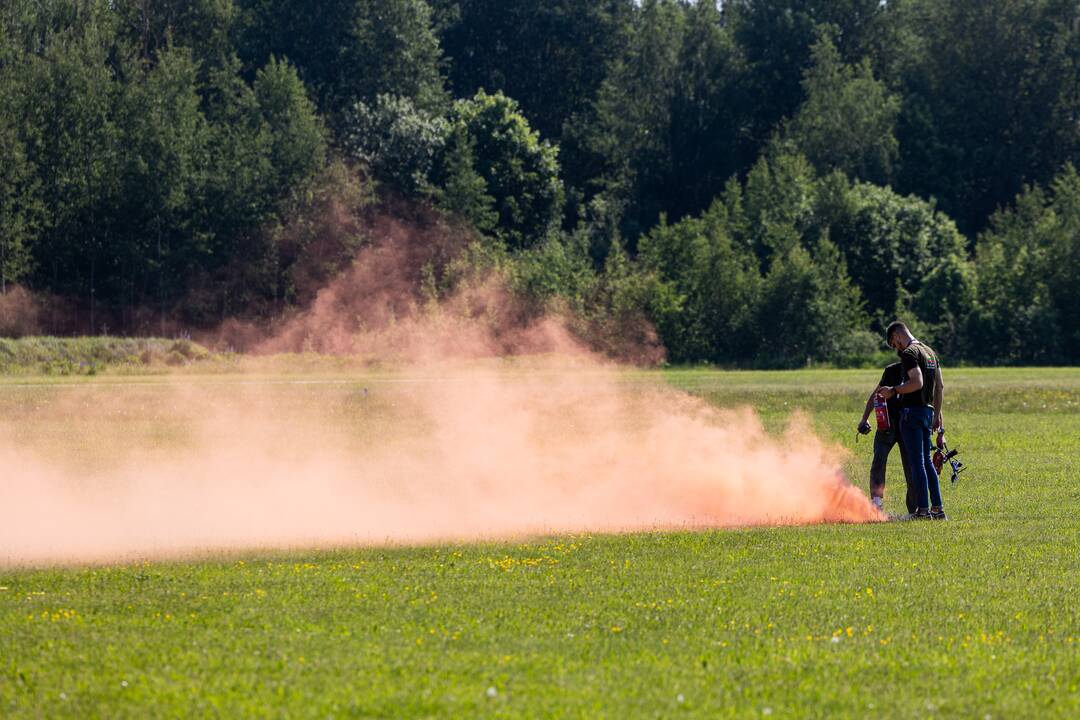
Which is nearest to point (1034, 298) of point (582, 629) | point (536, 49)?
point (536, 49)

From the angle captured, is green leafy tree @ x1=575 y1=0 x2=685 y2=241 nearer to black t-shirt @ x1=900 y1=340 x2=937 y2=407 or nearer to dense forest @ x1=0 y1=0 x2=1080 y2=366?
dense forest @ x1=0 y1=0 x2=1080 y2=366

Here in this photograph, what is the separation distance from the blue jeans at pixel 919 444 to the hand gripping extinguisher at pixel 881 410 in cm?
24

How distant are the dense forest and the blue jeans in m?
36.0

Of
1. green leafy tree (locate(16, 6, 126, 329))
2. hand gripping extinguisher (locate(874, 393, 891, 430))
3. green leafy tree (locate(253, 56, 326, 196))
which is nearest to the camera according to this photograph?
hand gripping extinguisher (locate(874, 393, 891, 430))

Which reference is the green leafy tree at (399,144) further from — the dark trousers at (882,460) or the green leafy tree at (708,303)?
the dark trousers at (882,460)

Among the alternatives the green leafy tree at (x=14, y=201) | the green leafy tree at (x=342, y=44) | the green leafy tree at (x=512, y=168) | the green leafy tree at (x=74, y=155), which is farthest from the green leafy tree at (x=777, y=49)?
the green leafy tree at (x=14, y=201)

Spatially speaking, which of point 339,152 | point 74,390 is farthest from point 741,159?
point 74,390

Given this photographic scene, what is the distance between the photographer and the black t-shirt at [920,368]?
18.6m

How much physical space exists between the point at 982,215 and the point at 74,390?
248 feet

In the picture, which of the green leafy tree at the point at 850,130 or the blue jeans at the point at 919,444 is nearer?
the blue jeans at the point at 919,444

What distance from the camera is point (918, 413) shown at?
1855cm

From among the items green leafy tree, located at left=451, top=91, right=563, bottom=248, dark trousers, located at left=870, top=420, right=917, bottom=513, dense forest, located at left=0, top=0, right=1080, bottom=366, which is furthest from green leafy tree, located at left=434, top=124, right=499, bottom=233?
dark trousers, located at left=870, top=420, right=917, bottom=513

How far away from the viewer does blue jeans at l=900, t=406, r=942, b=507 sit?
60.8 ft

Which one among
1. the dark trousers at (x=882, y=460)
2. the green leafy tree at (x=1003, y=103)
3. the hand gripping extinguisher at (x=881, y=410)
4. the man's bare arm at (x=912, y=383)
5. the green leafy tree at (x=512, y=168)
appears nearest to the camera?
the man's bare arm at (x=912, y=383)
